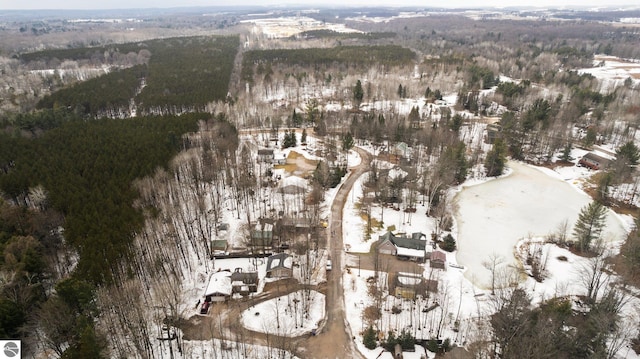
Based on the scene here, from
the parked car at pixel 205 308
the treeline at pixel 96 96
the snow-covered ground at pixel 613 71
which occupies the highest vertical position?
the treeline at pixel 96 96

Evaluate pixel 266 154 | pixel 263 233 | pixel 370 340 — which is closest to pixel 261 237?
pixel 263 233

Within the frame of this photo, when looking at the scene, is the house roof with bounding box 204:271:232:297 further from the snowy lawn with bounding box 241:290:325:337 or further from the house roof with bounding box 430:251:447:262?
the house roof with bounding box 430:251:447:262

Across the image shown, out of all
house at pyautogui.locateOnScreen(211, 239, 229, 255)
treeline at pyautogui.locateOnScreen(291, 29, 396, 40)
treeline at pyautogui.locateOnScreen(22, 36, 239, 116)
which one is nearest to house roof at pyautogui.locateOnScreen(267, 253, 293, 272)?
house at pyautogui.locateOnScreen(211, 239, 229, 255)

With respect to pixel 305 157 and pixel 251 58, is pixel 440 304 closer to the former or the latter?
pixel 305 157

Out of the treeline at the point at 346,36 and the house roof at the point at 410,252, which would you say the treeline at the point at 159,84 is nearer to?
the house roof at the point at 410,252

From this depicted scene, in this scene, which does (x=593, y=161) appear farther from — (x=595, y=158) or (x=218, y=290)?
(x=218, y=290)

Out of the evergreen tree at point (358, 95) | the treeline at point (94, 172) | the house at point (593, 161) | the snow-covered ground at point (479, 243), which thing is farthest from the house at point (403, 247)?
the evergreen tree at point (358, 95)
